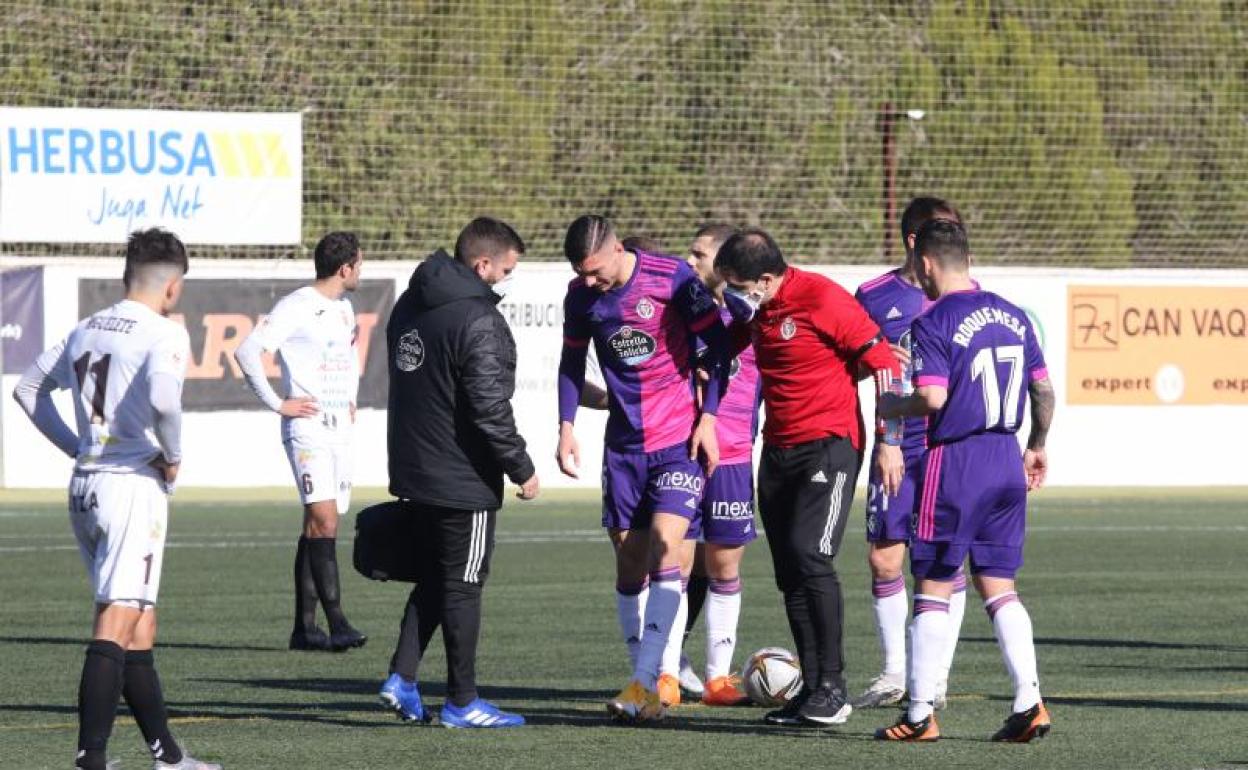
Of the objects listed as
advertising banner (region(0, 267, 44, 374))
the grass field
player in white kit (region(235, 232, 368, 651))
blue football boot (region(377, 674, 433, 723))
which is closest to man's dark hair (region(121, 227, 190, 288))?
the grass field

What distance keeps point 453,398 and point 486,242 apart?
663 mm

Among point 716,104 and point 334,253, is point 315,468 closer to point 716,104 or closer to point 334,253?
point 334,253

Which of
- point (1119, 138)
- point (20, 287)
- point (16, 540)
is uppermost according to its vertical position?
point (1119, 138)

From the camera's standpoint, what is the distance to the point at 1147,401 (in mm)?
29250

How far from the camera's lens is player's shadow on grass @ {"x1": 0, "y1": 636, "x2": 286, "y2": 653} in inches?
510

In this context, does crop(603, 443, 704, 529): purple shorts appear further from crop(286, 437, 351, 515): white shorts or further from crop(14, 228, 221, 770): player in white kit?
crop(286, 437, 351, 515): white shorts

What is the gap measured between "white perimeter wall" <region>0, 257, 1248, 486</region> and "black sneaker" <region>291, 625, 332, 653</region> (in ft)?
41.4

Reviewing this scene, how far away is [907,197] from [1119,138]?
17.6ft

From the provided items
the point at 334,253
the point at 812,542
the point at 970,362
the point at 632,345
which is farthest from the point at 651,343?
the point at 334,253

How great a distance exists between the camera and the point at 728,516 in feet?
35.7

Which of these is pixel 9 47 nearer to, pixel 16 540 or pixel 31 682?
pixel 16 540

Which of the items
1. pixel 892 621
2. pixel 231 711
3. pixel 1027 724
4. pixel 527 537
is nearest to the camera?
pixel 1027 724

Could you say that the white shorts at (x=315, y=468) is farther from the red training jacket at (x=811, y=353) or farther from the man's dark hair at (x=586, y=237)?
the red training jacket at (x=811, y=353)

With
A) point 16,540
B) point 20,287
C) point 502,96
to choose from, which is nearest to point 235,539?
point 16,540
